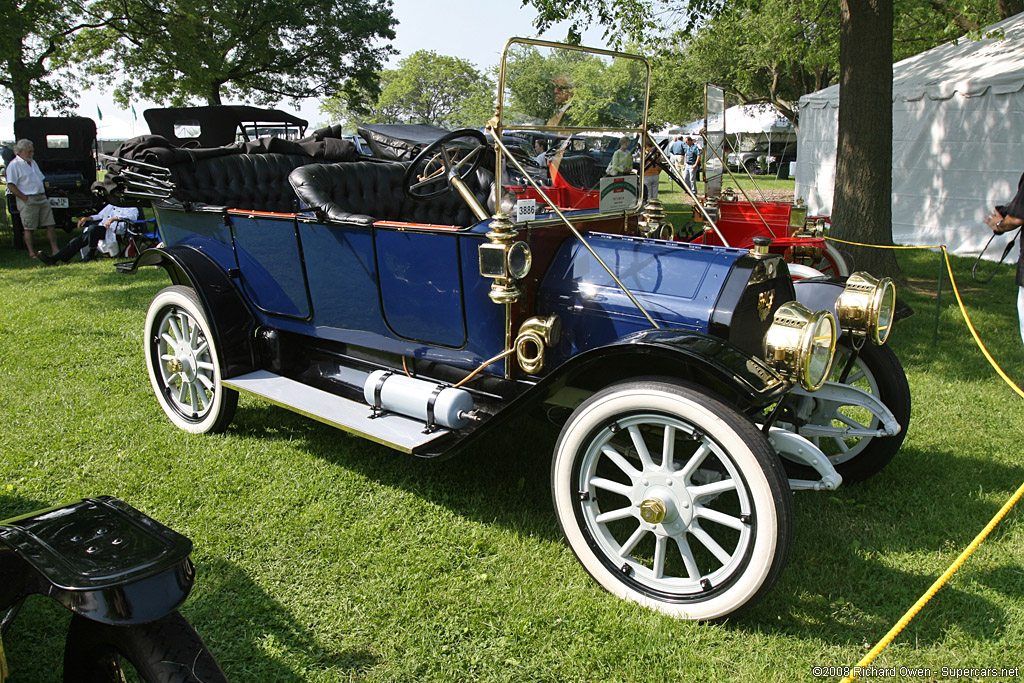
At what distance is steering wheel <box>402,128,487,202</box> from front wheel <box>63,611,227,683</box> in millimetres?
2415

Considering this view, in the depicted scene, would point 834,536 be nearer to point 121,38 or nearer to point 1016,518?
point 1016,518

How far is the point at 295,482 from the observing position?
3467mm

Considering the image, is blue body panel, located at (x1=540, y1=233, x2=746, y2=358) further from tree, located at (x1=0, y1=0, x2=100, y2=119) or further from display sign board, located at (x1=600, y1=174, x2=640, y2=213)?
tree, located at (x1=0, y1=0, x2=100, y2=119)

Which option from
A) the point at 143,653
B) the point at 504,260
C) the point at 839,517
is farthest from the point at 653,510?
the point at 143,653

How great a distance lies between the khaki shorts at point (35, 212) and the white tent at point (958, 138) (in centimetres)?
1071

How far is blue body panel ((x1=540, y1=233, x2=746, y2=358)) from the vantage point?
2721 millimetres

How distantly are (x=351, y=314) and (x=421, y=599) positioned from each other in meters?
1.54

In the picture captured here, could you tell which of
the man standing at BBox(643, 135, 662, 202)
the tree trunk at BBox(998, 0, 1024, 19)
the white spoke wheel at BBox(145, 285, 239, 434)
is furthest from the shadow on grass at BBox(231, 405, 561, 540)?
the tree trunk at BBox(998, 0, 1024, 19)

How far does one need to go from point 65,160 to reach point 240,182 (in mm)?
9105

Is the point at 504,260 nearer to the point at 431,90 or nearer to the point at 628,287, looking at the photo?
the point at 628,287

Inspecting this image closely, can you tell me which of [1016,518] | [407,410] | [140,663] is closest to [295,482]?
[407,410]

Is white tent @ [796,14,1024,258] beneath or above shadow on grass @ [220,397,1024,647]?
above

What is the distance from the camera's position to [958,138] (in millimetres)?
9648

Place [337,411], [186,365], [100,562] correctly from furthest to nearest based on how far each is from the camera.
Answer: [186,365] < [337,411] < [100,562]
